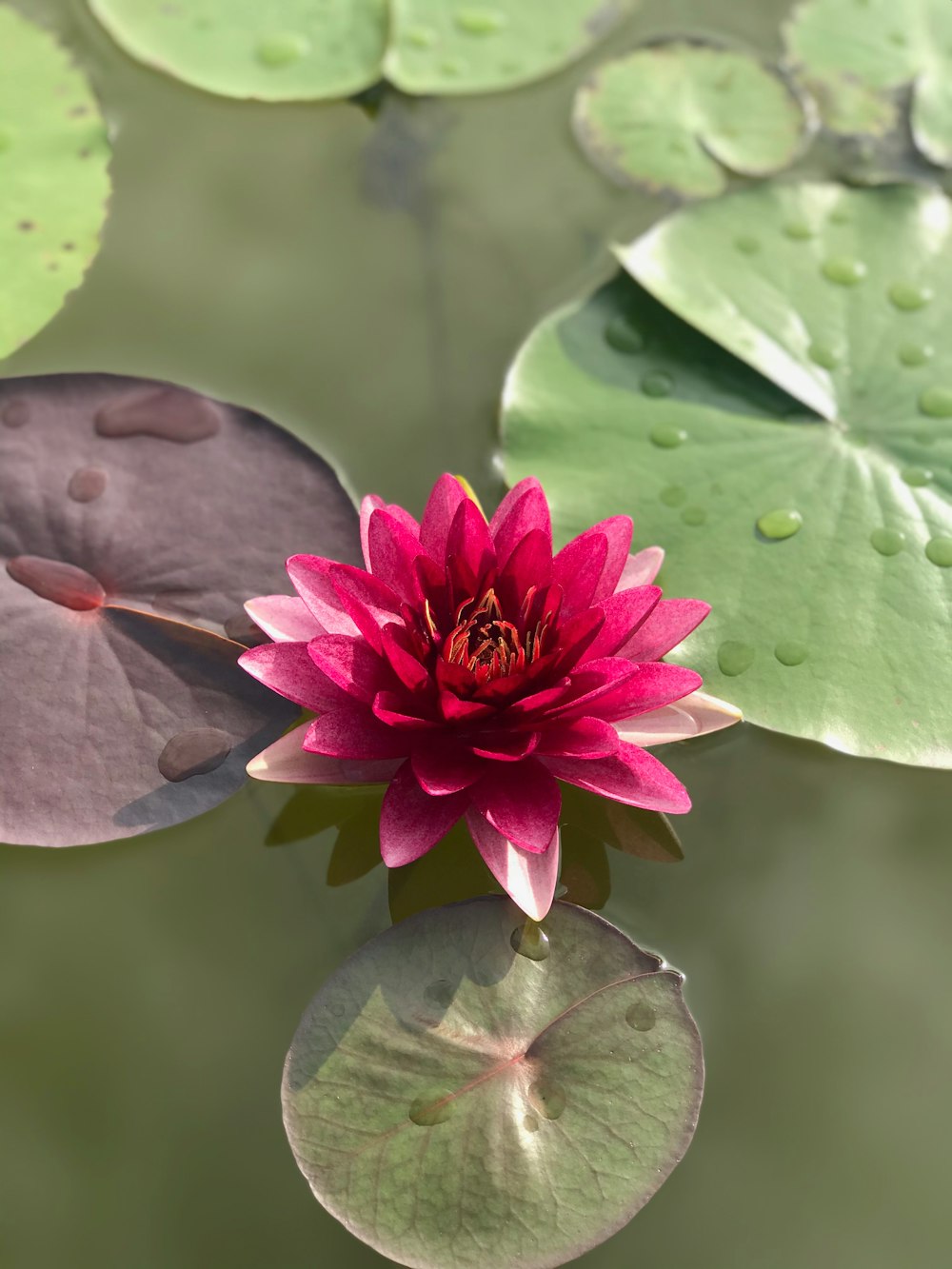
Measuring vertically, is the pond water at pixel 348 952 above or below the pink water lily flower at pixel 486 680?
below

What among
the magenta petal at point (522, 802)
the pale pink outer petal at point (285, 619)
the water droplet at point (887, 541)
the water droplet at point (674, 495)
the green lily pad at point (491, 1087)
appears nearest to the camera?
the green lily pad at point (491, 1087)

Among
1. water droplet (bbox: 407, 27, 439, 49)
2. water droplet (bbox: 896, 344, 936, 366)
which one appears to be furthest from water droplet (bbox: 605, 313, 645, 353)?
water droplet (bbox: 407, 27, 439, 49)

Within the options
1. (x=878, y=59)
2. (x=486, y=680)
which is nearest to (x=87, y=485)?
(x=486, y=680)

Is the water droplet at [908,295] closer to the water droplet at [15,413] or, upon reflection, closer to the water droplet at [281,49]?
the water droplet at [281,49]

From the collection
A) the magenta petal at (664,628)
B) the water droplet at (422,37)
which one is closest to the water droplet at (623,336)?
the magenta petal at (664,628)

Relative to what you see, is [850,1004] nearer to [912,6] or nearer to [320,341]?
[320,341]

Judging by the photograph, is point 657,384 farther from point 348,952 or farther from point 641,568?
point 348,952

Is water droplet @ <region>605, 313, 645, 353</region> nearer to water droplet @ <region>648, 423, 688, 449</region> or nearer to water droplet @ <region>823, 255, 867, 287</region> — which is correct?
water droplet @ <region>648, 423, 688, 449</region>

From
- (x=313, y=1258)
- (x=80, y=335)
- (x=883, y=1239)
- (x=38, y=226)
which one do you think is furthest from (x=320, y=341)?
(x=883, y=1239)
